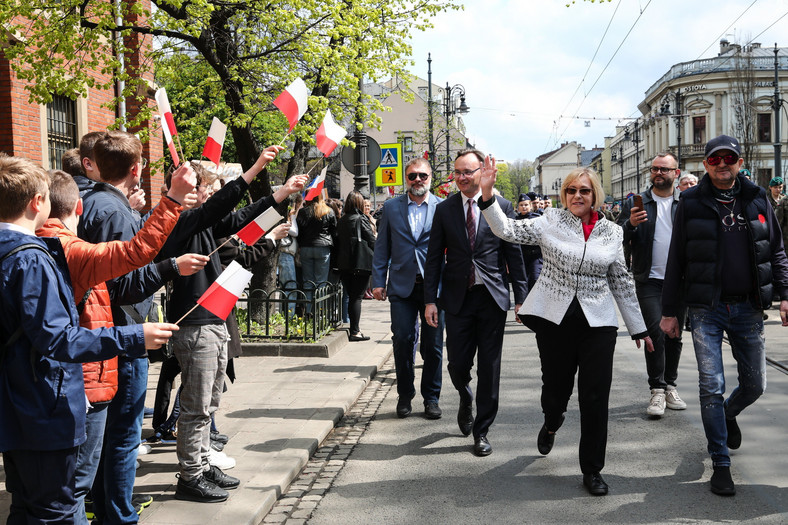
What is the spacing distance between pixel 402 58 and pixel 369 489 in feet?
27.0

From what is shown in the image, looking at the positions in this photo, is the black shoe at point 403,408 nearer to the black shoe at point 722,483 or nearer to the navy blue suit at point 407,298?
the navy blue suit at point 407,298

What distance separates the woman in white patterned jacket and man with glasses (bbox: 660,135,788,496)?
0.42 m

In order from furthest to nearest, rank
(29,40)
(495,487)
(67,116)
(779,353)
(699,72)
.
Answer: (699,72) → (67,116) → (29,40) → (779,353) → (495,487)

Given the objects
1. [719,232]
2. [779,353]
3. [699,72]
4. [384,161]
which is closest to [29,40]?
[384,161]

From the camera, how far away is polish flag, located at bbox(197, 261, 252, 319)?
3.41 metres

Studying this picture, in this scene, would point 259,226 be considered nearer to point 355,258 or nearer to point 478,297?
point 478,297

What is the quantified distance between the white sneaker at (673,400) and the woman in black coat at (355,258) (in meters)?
4.61

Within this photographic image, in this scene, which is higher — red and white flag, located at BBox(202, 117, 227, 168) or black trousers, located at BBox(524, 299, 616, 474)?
red and white flag, located at BBox(202, 117, 227, 168)

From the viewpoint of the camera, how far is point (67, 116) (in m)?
14.3

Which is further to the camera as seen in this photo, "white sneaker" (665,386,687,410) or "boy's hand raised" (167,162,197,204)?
"white sneaker" (665,386,687,410)

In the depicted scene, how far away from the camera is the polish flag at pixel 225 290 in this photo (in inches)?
134

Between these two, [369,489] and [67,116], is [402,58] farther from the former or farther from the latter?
[369,489]

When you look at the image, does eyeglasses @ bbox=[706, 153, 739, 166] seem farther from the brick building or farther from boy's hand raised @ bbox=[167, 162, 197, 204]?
the brick building

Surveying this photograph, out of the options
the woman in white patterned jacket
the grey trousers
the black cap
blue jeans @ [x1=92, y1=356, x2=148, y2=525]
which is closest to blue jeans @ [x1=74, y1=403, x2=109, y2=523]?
blue jeans @ [x1=92, y1=356, x2=148, y2=525]
